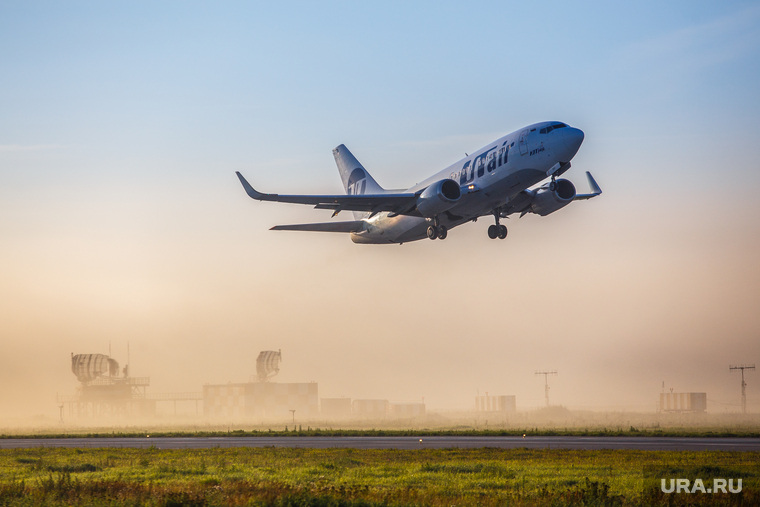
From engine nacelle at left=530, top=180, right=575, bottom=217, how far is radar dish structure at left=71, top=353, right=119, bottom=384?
102047mm

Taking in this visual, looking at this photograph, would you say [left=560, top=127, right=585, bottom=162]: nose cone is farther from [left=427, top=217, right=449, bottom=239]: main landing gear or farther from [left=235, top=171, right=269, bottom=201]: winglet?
[left=235, top=171, right=269, bottom=201]: winglet

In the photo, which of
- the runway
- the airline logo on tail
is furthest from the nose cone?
the airline logo on tail

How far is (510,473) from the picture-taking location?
2662 cm

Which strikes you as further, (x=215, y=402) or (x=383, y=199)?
(x=215, y=402)

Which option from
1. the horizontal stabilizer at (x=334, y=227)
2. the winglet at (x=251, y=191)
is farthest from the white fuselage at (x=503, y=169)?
the winglet at (x=251, y=191)

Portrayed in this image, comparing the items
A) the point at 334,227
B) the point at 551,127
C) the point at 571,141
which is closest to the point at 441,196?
the point at 551,127

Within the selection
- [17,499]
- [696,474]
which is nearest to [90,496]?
[17,499]

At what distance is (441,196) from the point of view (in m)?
45.1

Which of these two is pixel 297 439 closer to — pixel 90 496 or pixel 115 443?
pixel 115 443

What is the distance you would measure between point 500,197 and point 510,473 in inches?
831

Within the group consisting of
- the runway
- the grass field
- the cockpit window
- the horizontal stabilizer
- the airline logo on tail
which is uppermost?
the airline logo on tail

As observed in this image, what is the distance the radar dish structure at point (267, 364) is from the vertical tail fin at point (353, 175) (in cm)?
7200

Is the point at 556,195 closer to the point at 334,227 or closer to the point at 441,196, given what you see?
the point at 441,196

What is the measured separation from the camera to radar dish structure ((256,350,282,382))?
137m
